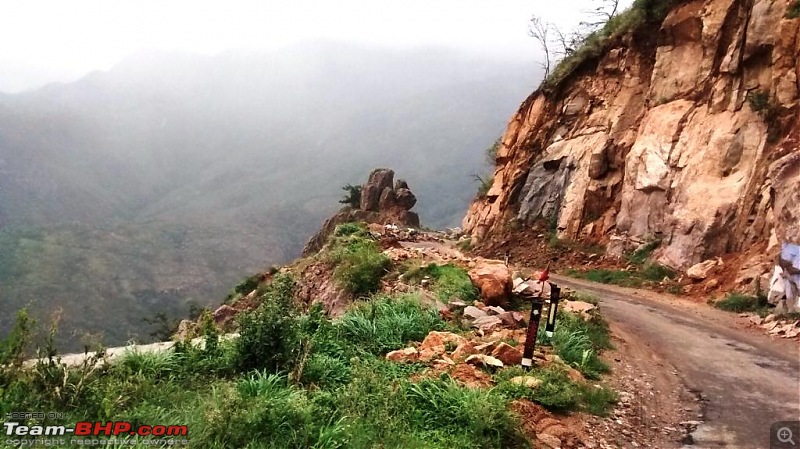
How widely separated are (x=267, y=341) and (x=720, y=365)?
282 inches

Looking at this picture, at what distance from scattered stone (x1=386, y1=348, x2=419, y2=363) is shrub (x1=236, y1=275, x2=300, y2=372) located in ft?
4.45

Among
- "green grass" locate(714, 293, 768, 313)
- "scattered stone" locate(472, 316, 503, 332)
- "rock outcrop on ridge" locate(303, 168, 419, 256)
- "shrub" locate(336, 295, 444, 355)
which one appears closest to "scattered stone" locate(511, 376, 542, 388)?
"shrub" locate(336, 295, 444, 355)

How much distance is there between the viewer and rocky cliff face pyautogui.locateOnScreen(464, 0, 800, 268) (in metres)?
16.2

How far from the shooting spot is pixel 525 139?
30906mm

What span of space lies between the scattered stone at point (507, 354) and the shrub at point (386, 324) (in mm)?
1565

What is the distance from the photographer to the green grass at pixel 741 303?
13094mm

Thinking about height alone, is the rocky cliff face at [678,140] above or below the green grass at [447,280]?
above

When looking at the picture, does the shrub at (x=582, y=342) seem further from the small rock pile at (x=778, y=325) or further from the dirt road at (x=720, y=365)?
the small rock pile at (x=778, y=325)

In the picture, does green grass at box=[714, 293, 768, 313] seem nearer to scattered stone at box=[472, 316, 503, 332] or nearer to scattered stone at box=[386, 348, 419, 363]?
scattered stone at box=[472, 316, 503, 332]

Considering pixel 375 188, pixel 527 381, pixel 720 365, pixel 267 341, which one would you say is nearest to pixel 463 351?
pixel 527 381

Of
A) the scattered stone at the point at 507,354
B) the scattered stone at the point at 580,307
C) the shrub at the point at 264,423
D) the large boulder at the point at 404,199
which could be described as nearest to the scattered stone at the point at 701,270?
the scattered stone at the point at 580,307

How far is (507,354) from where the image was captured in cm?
764

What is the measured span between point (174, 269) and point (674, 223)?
252 ft

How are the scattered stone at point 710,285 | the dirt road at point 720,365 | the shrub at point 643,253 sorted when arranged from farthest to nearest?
the shrub at point 643,253, the scattered stone at point 710,285, the dirt road at point 720,365
